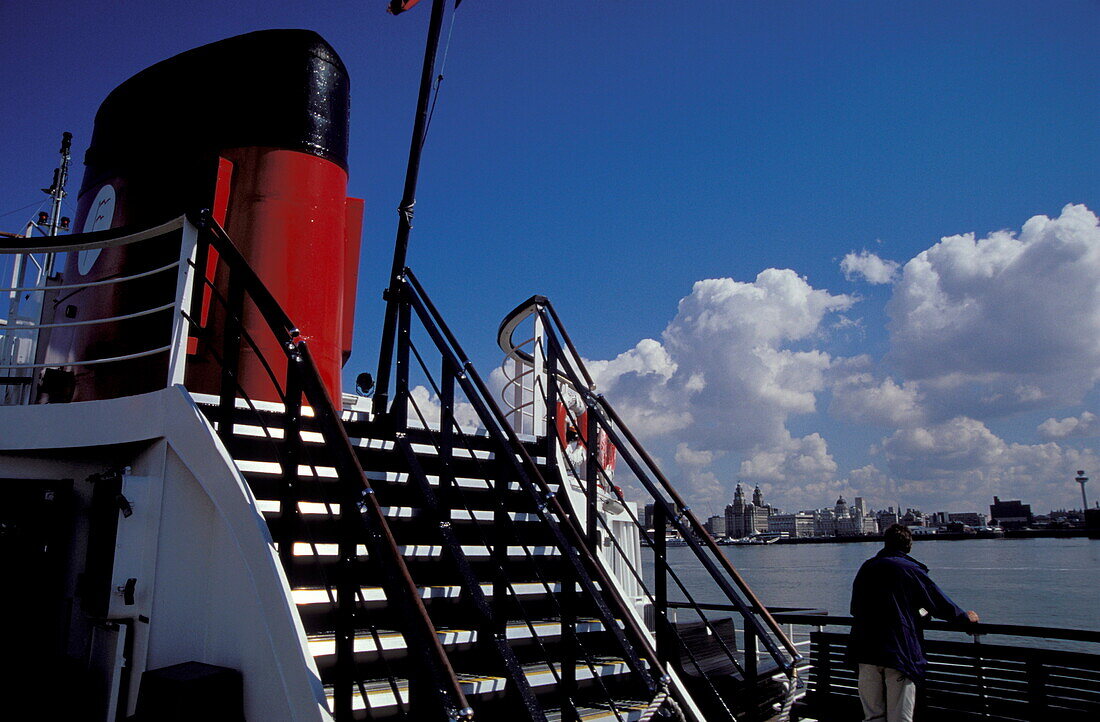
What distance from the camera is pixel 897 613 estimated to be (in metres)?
4.57

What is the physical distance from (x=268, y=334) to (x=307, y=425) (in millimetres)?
1299

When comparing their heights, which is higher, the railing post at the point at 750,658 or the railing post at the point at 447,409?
the railing post at the point at 447,409

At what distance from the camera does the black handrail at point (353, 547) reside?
95.9 inches

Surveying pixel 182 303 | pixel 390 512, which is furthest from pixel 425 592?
pixel 182 303

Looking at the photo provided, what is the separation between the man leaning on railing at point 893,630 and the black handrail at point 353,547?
299 centimetres

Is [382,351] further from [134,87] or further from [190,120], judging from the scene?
[134,87]

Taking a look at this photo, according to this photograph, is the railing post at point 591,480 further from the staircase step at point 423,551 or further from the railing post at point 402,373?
the railing post at point 402,373

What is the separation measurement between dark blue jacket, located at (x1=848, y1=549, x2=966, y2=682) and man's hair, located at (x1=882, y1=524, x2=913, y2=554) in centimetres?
11

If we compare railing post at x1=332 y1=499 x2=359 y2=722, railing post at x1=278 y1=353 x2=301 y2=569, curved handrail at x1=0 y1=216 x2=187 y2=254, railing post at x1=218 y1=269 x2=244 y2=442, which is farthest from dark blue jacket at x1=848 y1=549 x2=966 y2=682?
curved handrail at x1=0 y1=216 x2=187 y2=254

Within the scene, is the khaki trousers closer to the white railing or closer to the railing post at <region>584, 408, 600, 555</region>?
the railing post at <region>584, 408, 600, 555</region>

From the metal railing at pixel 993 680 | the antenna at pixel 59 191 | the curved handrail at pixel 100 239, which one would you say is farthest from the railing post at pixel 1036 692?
the antenna at pixel 59 191

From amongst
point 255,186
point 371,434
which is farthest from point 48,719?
point 255,186

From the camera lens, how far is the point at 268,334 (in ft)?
18.0

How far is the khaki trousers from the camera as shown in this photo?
4.53 metres
